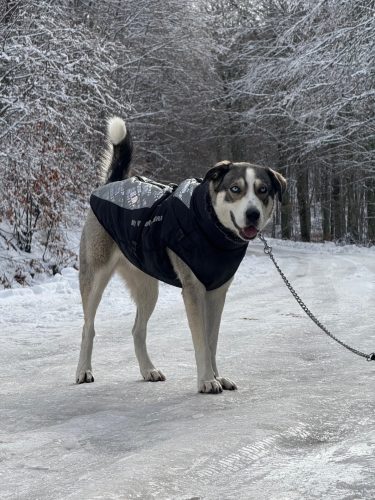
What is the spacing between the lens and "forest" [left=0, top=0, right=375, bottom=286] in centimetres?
1282

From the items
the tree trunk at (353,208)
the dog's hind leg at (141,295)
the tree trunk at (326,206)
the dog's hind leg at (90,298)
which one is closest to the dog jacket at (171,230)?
the dog's hind leg at (90,298)

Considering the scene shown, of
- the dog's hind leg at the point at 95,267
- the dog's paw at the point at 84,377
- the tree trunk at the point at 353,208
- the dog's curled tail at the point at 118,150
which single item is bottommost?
the dog's paw at the point at 84,377

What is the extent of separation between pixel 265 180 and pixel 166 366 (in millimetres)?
1779

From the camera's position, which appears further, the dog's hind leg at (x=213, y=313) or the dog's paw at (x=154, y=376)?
the dog's paw at (x=154, y=376)

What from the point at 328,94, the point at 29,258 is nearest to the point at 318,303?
the point at 29,258

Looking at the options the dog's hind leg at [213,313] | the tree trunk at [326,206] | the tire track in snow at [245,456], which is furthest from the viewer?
the tree trunk at [326,206]

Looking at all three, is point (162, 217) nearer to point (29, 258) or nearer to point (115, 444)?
point (115, 444)

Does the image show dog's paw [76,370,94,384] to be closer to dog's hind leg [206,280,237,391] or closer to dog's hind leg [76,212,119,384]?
dog's hind leg [76,212,119,384]

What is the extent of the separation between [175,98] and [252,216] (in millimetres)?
23559

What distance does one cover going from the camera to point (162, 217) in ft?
16.3

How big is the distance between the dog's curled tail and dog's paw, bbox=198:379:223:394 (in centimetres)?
204

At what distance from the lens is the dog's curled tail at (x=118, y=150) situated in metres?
→ 6.02

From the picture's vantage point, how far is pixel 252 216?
4.57 metres

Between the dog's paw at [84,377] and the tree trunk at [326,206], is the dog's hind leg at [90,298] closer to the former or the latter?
the dog's paw at [84,377]
